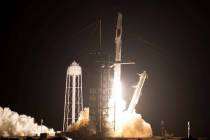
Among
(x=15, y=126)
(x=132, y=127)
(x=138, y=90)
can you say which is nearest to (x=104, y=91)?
(x=138, y=90)

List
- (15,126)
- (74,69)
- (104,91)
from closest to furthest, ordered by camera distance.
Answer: (104,91)
(74,69)
(15,126)

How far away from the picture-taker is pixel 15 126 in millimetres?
61812

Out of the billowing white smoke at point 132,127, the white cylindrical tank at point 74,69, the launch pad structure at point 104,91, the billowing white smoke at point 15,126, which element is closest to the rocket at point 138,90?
the billowing white smoke at point 132,127

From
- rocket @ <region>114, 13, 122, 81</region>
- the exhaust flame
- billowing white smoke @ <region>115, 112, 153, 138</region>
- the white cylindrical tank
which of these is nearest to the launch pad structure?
A: rocket @ <region>114, 13, 122, 81</region>

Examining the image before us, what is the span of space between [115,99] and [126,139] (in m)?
5.60

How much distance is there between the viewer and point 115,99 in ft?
185

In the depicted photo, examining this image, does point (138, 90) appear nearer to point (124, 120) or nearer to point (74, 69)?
point (124, 120)

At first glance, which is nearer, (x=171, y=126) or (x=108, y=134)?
(x=108, y=134)

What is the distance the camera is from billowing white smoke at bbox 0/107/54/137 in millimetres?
61500

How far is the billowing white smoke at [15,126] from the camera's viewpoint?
61500 millimetres

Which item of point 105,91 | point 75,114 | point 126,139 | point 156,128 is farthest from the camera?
point 156,128

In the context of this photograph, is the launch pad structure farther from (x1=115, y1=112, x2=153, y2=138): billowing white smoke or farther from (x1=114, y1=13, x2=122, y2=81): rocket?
(x1=115, y1=112, x2=153, y2=138): billowing white smoke

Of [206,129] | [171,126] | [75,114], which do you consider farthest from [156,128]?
[75,114]

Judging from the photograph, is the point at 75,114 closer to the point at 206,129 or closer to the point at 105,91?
the point at 105,91
